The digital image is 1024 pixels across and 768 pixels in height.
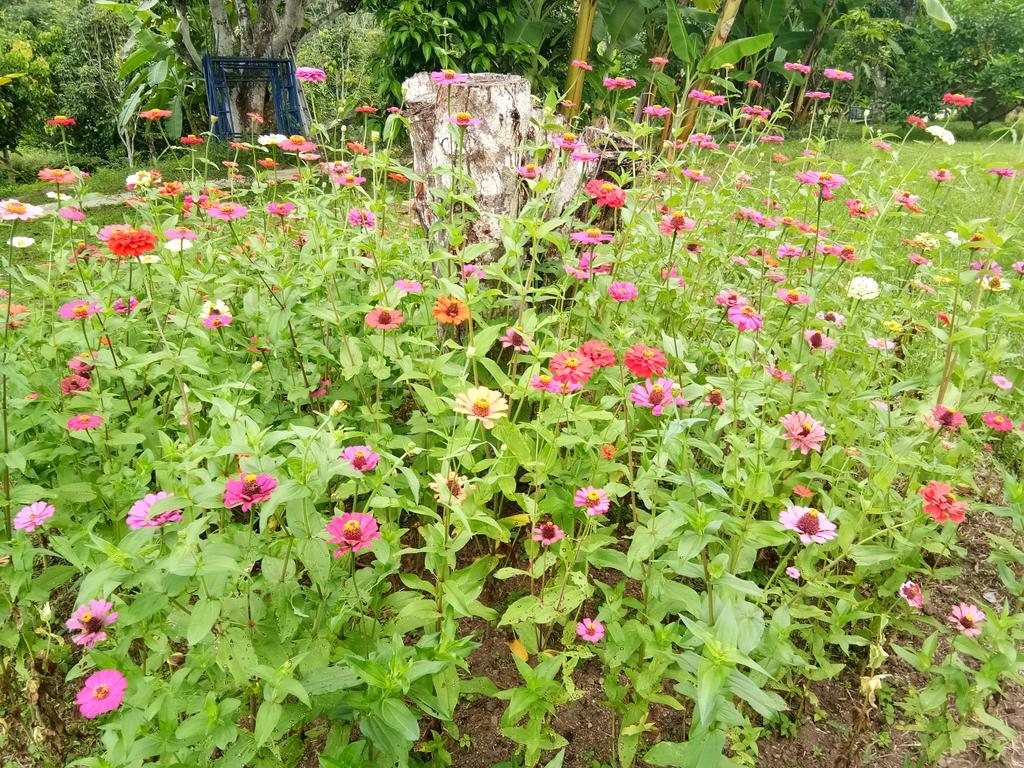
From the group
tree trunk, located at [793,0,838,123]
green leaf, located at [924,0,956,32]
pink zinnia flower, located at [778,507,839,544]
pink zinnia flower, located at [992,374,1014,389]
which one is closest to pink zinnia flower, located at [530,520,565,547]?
pink zinnia flower, located at [778,507,839,544]

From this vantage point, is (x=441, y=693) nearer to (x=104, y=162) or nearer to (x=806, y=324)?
(x=806, y=324)

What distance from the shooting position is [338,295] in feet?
7.45

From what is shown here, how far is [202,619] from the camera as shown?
117 cm

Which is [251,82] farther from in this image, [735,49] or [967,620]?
[967,620]

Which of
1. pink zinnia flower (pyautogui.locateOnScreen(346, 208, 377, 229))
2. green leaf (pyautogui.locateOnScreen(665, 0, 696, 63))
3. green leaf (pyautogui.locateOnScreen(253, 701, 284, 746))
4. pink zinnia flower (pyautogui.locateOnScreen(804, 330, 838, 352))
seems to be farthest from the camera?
green leaf (pyautogui.locateOnScreen(665, 0, 696, 63))

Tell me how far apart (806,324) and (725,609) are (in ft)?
4.52

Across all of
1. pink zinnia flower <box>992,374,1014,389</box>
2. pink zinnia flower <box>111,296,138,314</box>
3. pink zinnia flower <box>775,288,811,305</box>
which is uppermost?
pink zinnia flower <box>775,288,811,305</box>

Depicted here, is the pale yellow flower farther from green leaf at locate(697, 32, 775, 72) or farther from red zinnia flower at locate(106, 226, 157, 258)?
green leaf at locate(697, 32, 775, 72)

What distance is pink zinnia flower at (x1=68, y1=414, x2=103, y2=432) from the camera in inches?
65.2

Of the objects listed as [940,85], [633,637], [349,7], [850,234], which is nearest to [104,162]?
[349,7]

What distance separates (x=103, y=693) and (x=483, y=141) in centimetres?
226

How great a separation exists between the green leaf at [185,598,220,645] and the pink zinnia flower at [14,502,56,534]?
0.54 meters

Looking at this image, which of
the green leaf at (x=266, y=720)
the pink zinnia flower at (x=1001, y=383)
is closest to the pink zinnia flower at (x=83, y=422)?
the green leaf at (x=266, y=720)

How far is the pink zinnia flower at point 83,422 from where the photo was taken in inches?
65.2
